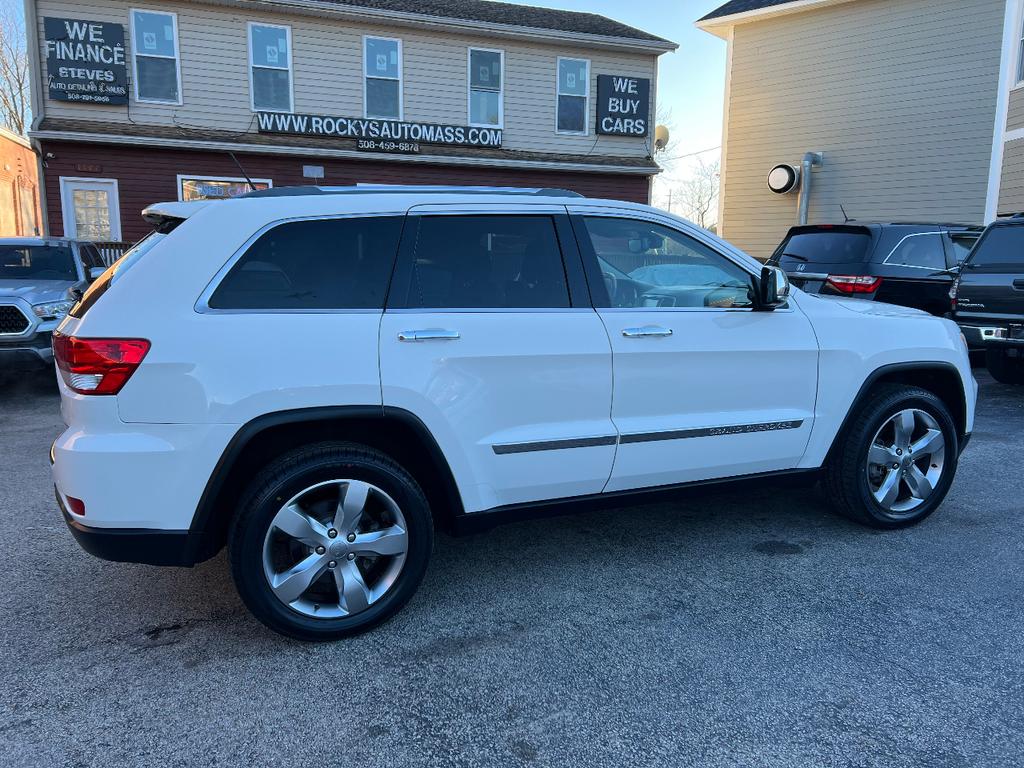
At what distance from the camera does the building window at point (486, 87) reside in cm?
1642

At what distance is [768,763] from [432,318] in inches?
77.0

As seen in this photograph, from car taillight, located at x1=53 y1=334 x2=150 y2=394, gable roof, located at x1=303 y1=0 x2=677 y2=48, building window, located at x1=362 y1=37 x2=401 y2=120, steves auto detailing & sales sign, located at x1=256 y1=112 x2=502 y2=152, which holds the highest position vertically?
gable roof, located at x1=303 y1=0 x2=677 y2=48

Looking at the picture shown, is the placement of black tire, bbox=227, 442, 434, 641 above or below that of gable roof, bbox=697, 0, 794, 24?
below

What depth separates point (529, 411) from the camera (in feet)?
10.1

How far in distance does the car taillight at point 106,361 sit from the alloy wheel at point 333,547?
0.74m

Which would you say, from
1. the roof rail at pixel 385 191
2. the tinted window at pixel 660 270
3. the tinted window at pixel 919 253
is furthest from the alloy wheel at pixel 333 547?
the tinted window at pixel 919 253

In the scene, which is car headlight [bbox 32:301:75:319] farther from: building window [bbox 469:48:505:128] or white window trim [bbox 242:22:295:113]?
building window [bbox 469:48:505:128]

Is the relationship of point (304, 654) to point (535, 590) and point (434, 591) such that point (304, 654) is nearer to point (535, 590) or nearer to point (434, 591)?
point (434, 591)

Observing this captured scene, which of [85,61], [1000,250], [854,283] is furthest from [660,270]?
[85,61]

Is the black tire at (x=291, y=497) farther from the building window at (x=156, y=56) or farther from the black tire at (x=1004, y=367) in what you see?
the building window at (x=156, y=56)

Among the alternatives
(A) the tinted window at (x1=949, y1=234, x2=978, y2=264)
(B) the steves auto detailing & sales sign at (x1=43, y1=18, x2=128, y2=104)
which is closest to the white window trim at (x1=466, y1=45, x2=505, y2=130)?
(B) the steves auto detailing & sales sign at (x1=43, y1=18, x2=128, y2=104)

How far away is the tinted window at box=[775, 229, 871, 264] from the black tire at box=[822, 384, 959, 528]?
14.5 feet

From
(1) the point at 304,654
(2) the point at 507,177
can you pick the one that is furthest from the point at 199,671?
(2) the point at 507,177

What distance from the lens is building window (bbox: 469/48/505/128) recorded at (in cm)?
1642
